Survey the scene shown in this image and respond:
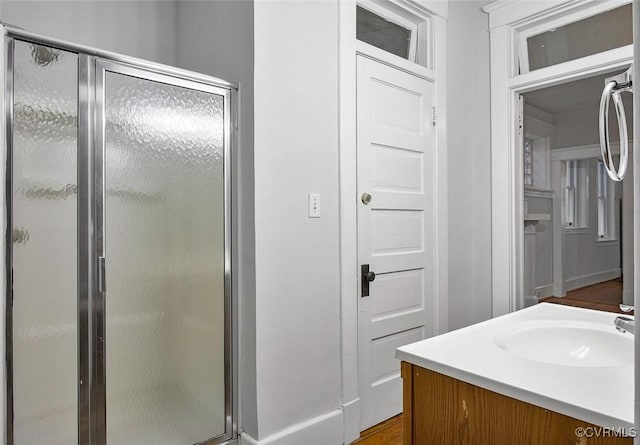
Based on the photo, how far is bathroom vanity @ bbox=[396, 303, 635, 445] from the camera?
73cm

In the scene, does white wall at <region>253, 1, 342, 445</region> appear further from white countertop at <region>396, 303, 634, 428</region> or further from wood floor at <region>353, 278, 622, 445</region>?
white countertop at <region>396, 303, 634, 428</region>

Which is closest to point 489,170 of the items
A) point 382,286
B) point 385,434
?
point 382,286

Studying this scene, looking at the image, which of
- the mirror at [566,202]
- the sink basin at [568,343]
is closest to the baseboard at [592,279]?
the mirror at [566,202]

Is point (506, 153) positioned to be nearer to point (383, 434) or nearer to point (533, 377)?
point (383, 434)

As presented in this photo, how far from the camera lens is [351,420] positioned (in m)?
2.13

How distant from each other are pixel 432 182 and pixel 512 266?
0.79 m

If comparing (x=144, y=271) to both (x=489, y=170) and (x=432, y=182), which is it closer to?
(x=432, y=182)

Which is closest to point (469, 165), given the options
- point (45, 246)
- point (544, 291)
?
point (544, 291)

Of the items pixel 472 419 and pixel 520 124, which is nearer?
pixel 472 419

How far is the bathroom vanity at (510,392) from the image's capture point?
2.41ft

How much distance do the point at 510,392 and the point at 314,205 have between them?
4.36 ft

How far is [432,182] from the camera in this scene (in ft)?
8.66

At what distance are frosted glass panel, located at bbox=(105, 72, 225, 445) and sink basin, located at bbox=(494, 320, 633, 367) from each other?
1.21m

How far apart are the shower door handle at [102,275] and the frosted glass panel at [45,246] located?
78 millimetres
